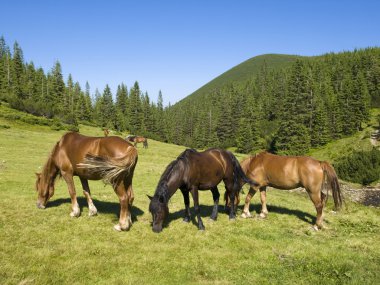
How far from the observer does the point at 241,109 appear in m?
96.0

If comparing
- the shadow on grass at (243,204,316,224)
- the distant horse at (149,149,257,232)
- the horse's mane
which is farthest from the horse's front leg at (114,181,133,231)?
the shadow on grass at (243,204,316,224)

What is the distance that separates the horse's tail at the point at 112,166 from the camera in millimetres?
8891

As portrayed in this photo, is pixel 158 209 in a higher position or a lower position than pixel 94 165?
lower

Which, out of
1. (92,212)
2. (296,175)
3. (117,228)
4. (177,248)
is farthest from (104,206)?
(296,175)

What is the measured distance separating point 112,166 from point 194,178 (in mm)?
2736

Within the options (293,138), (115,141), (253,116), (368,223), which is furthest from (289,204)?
(253,116)

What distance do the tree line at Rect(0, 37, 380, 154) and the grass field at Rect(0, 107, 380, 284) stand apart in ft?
161

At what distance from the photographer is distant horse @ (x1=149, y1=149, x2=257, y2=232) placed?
9242 mm

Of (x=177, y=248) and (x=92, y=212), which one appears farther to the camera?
(x=92, y=212)

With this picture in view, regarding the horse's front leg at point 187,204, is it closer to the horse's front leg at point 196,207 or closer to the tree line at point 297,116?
the horse's front leg at point 196,207

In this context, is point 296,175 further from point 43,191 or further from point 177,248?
point 43,191

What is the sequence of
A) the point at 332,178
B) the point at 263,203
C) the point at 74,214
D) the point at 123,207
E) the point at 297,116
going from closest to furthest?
the point at 123,207
the point at 74,214
the point at 332,178
the point at 263,203
the point at 297,116

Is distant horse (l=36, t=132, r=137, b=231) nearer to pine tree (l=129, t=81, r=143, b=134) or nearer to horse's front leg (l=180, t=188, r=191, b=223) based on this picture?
horse's front leg (l=180, t=188, r=191, b=223)

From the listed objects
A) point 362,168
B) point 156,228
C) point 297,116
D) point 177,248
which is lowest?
point 362,168
